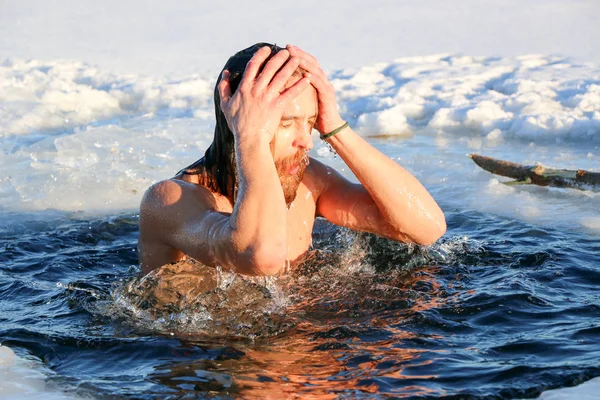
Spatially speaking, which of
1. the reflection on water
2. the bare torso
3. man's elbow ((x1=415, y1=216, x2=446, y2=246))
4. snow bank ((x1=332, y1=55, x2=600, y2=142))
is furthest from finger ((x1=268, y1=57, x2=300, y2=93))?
snow bank ((x1=332, y1=55, x2=600, y2=142))

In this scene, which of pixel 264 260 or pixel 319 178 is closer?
pixel 264 260

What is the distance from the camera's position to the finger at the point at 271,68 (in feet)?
10.3

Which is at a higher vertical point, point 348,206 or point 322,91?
point 322,91

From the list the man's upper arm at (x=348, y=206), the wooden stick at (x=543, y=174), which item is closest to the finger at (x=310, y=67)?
the man's upper arm at (x=348, y=206)

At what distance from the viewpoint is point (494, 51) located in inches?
428

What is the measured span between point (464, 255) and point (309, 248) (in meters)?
0.85

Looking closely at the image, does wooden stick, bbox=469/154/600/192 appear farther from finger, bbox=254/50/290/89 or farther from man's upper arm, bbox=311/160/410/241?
finger, bbox=254/50/290/89

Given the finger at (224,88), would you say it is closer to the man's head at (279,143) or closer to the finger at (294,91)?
the man's head at (279,143)

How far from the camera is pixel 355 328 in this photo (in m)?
3.38

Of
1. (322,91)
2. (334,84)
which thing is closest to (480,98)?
(334,84)

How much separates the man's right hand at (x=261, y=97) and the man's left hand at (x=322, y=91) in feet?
0.27

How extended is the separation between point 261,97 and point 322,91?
0.47m

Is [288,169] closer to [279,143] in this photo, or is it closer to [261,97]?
[279,143]

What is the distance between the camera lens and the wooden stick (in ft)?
18.3
